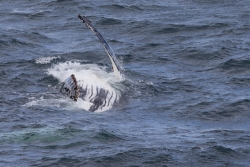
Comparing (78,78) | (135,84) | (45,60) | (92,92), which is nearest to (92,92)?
(92,92)

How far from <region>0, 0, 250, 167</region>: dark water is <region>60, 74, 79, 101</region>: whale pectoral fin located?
0.34 m

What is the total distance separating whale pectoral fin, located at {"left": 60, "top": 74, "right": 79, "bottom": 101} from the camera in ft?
96.5

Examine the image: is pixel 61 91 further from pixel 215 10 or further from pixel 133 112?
pixel 215 10

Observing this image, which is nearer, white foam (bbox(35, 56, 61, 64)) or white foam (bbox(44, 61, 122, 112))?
white foam (bbox(44, 61, 122, 112))

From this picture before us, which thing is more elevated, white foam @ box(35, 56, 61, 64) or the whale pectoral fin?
white foam @ box(35, 56, 61, 64)

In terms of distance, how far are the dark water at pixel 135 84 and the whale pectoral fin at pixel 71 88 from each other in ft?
1.12

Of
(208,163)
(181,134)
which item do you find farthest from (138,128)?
(208,163)

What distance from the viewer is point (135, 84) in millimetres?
32156

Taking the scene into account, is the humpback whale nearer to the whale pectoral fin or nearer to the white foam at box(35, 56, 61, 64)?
the whale pectoral fin

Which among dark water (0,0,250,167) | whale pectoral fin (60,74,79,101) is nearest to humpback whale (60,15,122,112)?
whale pectoral fin (60,74,79,101)

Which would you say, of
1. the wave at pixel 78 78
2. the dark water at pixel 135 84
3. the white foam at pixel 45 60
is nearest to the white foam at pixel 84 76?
the wave at pixel 78 78

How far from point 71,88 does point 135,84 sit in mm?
3395

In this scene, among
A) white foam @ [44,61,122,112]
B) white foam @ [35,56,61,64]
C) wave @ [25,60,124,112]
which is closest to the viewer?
wave @ [25,60,124,112]

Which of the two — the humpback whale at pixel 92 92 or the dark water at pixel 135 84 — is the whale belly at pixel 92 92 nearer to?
the humpback whale at pixel 92 92
